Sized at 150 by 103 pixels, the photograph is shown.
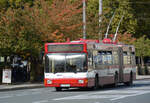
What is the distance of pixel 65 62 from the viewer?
90.8 ft

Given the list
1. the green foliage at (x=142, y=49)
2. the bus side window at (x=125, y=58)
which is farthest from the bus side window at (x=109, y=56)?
the green foliage at (x=142, y=49)

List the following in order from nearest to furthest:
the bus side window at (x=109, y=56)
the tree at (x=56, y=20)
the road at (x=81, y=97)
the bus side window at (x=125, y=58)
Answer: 1. the road at (x=81, y=97)
2. the bus side window at (x=109, y=56)
3. the bus side window at (x=125, y=58)
4. the tree at (x=56, y=20)

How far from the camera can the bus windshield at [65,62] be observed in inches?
1083

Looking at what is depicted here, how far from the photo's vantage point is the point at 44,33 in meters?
37.6

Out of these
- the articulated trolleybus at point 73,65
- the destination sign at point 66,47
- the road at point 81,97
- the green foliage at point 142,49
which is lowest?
the road at point 81,97

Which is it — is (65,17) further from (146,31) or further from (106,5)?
(146,31)

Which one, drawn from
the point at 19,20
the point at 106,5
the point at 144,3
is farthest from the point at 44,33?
the point at 144,3

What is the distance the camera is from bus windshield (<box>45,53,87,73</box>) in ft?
90.3

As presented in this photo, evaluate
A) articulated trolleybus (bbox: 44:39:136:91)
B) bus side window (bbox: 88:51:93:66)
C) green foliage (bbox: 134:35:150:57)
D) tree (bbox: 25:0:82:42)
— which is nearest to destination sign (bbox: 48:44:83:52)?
articulated trolleybus (bbox: 44:39:136:91)

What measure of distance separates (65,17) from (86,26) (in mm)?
3662

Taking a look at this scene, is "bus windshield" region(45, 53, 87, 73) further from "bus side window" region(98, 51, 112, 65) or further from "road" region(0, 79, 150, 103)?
"bus side window" region(98, 51, 112, 65)

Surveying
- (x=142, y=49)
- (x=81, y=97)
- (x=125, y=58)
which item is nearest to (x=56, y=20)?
(x=125, y=58)

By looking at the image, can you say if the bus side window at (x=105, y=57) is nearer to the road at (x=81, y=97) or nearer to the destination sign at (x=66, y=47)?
the destination sign at (x=66, y=47)

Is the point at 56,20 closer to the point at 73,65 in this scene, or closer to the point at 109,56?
the point at 109,56
